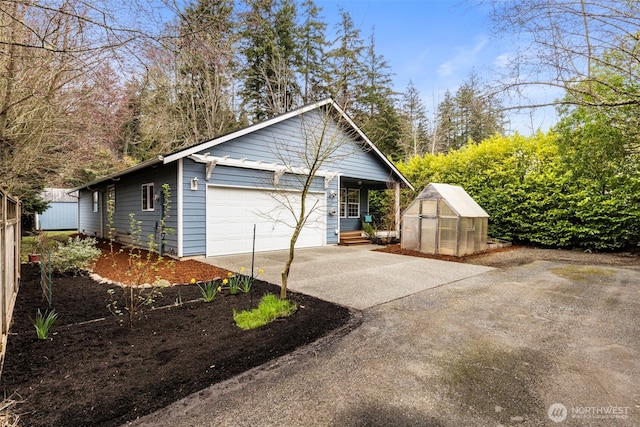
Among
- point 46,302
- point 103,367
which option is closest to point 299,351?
point 103,367

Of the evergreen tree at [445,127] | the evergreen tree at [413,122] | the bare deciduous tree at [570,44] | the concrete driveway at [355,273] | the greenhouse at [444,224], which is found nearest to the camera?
the bare deciduous tree at [570,44]

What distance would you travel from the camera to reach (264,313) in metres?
3.79

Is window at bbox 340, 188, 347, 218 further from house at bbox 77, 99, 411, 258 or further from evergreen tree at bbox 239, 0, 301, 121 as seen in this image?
evergreen tree at bbox 239, 0, 301, 121

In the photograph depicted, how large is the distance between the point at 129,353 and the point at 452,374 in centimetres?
293

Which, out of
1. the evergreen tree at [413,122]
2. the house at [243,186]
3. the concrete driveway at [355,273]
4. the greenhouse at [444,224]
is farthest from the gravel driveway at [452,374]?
the evergreen tree at [413,122]

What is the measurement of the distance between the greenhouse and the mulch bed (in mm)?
6046

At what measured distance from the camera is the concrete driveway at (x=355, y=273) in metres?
5.09

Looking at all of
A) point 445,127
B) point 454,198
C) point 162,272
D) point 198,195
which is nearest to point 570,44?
point 454,198

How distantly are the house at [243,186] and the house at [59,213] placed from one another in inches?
438

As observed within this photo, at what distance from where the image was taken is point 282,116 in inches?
380

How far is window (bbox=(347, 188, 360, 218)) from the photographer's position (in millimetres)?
14594

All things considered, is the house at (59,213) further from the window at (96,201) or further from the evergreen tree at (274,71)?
the evergreen tree at (274,71)

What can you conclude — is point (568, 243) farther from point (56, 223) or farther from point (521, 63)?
point (56, 223)

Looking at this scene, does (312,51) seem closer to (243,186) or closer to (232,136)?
(232,136)
